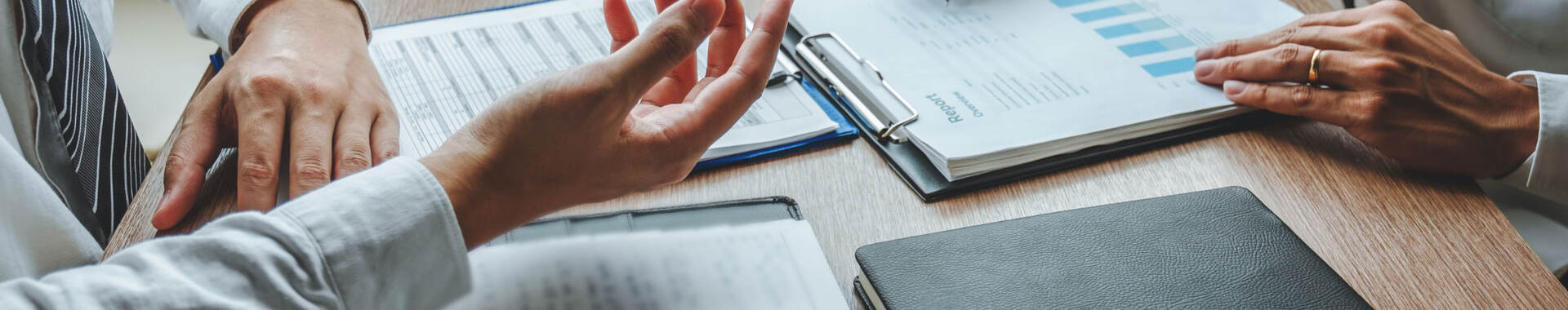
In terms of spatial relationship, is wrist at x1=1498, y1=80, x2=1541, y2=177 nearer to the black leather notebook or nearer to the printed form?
the black leather notebook

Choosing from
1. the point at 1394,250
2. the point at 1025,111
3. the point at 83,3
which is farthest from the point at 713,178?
the point at 83,3

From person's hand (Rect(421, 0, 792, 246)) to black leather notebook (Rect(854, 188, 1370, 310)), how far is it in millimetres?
136

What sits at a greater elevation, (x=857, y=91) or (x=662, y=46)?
(x=662, y=46)

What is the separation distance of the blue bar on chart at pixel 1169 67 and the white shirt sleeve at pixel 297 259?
588 millimetres

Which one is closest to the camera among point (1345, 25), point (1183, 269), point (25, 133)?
point (1183, 269)

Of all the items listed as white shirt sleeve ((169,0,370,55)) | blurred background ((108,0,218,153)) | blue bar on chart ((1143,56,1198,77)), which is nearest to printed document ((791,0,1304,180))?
blue bar on chart ((1143,56,1198,77))

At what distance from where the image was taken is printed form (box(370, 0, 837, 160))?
668 mm

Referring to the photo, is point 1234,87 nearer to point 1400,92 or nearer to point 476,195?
point 1400,92

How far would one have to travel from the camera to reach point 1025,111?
2.25ft

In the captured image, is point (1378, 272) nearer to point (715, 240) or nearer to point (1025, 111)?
point (1025, 111)

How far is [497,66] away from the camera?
0.76m

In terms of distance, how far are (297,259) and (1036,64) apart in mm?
582

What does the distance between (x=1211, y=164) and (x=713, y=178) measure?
38 centimetres

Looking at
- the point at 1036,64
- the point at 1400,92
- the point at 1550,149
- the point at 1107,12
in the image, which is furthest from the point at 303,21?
the point at 1550,149
